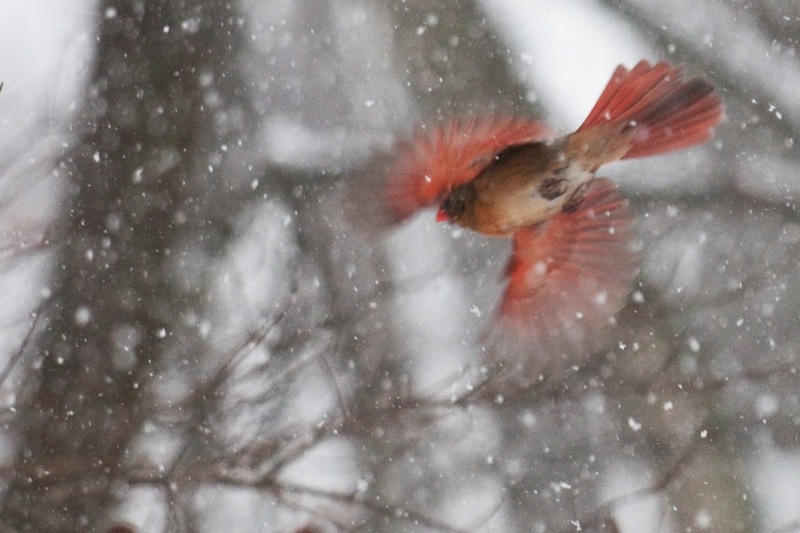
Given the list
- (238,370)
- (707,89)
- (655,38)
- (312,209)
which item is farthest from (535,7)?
(238,370)

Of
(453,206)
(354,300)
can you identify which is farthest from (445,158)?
(354,300)

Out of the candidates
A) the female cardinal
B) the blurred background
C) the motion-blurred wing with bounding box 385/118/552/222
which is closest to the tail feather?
the female cardinal

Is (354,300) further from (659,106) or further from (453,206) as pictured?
(659,106)

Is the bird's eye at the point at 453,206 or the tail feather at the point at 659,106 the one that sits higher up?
the tail feather at the point at 659,106

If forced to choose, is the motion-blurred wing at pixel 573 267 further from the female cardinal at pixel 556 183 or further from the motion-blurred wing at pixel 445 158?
the motion-blurred wing at pixel 445 158

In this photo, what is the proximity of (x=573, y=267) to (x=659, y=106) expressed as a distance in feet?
0.88

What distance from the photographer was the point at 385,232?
1.60 m

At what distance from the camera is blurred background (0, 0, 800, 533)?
5.29 ft

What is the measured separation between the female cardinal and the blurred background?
0.26 metres

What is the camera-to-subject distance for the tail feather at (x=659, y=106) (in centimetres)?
112

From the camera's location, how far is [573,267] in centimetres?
131

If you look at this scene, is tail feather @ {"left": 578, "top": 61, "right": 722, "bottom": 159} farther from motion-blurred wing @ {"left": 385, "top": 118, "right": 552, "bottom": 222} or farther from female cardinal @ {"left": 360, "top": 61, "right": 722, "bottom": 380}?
motion-blurred wing @ {"left": 385, "top": 118, "right": 552, "bottom": 222}

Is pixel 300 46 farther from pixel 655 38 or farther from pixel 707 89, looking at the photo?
pixel 707 89

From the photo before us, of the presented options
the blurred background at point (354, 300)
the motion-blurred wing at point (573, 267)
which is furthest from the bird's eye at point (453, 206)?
the blurred background at point (354, 300)
